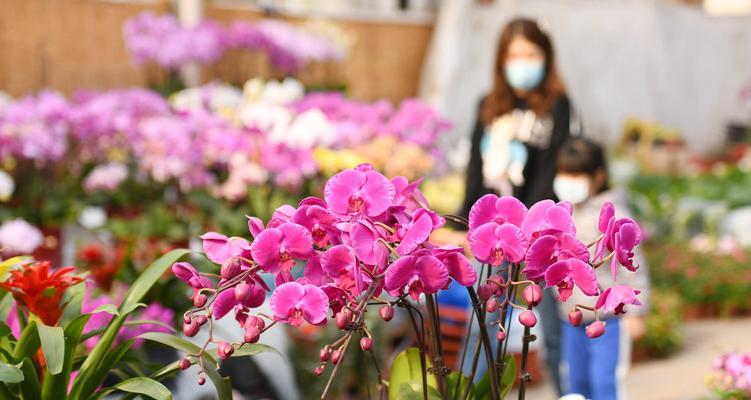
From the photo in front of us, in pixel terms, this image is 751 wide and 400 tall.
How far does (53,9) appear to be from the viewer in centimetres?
751

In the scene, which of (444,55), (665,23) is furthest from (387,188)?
(665,23)

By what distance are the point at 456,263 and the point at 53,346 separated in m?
0.62

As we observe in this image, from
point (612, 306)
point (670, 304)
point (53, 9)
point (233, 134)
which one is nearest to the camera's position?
point (612, 306)

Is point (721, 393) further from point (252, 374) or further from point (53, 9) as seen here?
point (53, 9)

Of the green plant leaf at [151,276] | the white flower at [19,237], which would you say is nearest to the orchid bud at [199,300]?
the green plant leaf at [151,276]

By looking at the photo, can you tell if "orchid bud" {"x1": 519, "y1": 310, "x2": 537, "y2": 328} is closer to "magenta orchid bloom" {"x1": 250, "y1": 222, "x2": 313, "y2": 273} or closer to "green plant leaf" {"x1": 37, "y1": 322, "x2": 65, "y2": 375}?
"magenta orchid bloom" {"x1": 250, "y1": 222, "x2": 313, "y2": 273}

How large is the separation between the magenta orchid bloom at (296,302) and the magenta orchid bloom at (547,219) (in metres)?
0.26

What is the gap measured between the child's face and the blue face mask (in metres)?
0.43

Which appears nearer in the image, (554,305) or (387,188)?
(387,188)

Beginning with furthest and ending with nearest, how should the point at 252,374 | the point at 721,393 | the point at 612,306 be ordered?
the point at 252,374, the point at 721,393, the point at 612,306

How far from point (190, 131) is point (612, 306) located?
3.20 meters

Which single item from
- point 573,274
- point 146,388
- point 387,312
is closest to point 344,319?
point 387,312

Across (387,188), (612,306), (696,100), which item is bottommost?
(696,100)

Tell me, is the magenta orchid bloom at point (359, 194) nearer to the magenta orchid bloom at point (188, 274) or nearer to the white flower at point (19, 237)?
the magenta orchid bloom at point (188, 274)
